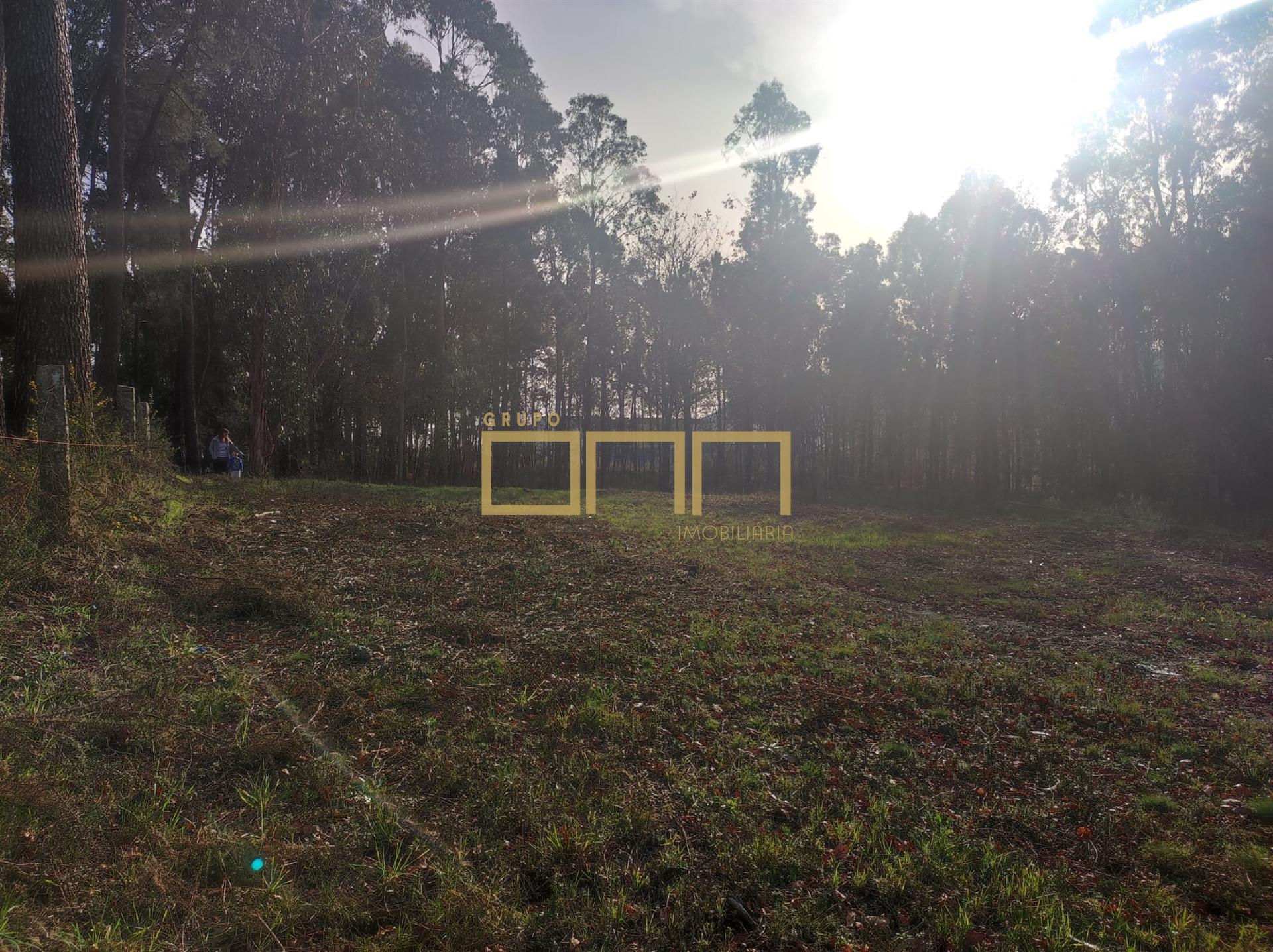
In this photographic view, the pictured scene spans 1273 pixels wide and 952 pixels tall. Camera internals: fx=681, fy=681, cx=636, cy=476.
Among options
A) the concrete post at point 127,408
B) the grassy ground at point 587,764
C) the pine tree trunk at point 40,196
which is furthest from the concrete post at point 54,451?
the concrete post at point 127,408

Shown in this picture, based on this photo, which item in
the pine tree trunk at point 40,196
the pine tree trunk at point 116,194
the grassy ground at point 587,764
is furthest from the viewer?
the pine tree trunk at point 116,194

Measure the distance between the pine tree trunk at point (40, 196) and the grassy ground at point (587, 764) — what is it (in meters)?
1.97

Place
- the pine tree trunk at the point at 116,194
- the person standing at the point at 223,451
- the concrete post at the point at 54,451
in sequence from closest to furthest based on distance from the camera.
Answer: the concrete post at the point at 54,451 → the pine tree trunk at the point at 116,194 → the person standing at the point at 223,451

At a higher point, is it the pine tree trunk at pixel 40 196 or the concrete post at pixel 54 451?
the pine tree trunk at pixel 40 196

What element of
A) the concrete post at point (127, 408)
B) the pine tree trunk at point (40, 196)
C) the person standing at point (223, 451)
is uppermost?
the pine tree trunk at point (40, 196)

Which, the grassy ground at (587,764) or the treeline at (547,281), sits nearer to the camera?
the grassy ground at (587,764)

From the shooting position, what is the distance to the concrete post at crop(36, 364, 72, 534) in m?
6.41

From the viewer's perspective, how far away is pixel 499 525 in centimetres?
1224

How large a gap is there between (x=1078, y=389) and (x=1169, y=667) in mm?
22971

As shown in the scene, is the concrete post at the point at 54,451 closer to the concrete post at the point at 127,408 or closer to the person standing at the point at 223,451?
the concrete post at the point at 127,408

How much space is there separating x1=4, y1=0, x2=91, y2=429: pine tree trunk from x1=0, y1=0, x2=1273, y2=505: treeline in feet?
23.2

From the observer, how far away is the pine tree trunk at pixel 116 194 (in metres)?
14.5

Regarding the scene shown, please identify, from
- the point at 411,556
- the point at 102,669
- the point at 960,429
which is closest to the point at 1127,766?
the point at 102,669

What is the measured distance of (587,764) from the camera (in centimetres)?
433
